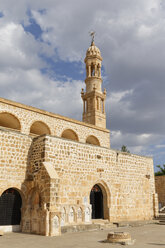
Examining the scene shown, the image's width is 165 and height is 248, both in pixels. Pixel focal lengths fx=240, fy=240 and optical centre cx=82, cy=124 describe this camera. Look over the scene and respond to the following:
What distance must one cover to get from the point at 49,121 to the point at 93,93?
8067 millimetres

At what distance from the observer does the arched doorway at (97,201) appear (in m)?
12.0

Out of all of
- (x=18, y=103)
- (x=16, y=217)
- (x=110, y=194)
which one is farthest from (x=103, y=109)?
(x=16, y=217)

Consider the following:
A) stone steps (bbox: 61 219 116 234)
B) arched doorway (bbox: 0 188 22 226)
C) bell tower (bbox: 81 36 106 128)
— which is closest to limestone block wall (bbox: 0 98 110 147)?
bell tower (bbox: 81 36 106 128)

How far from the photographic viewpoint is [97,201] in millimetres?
12156

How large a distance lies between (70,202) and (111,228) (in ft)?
7.68

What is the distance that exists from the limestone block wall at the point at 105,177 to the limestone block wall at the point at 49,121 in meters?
5.10

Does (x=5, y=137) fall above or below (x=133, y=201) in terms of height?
above

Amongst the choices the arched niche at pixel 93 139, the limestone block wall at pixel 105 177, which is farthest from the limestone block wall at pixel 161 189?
the limestone block wall at pixel 105 177

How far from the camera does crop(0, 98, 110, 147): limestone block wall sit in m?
14.5

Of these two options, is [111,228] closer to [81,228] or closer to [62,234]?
[81,228]

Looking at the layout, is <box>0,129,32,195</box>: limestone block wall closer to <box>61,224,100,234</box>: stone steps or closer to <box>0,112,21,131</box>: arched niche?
<box>61,224,100,234</box>: stone steps

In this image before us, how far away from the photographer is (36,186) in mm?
9156

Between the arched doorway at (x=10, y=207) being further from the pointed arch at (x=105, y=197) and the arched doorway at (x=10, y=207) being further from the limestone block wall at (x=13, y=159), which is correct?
the pointed arch at (x=105, y=197)

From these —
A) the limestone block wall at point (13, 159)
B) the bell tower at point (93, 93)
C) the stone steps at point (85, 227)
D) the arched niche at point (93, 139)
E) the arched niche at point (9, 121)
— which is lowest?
the stone steps at point (85, 227)
